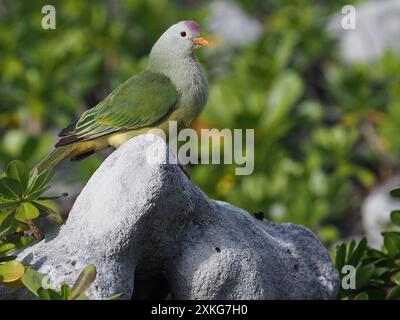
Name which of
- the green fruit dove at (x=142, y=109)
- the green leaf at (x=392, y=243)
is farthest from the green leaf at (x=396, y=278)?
the green fruit dove at (x=142, y=109)

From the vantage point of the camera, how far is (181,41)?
4824mm

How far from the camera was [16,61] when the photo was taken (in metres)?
9.49

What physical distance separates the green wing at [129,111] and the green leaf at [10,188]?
3.25ft

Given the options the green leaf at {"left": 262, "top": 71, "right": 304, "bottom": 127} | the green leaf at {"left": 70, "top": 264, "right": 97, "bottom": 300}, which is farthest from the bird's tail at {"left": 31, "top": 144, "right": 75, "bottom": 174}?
the green leaf at {"left": 262, "top": 71, "right": 304, "bottom": 127}

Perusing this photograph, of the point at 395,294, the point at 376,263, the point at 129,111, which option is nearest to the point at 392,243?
the point at 376,263

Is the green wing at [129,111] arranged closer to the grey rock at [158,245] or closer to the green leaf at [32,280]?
the grey rock at [158,245]

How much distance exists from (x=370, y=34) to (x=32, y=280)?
340 inches

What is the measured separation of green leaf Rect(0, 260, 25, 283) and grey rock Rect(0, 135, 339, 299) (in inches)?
3.5

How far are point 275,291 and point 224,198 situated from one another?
4.12 metres

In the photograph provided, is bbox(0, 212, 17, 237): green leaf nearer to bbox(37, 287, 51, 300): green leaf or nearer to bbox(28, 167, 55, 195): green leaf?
bbox(28, 167, 55, 195): green leaf

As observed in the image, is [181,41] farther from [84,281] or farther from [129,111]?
[84,281]
